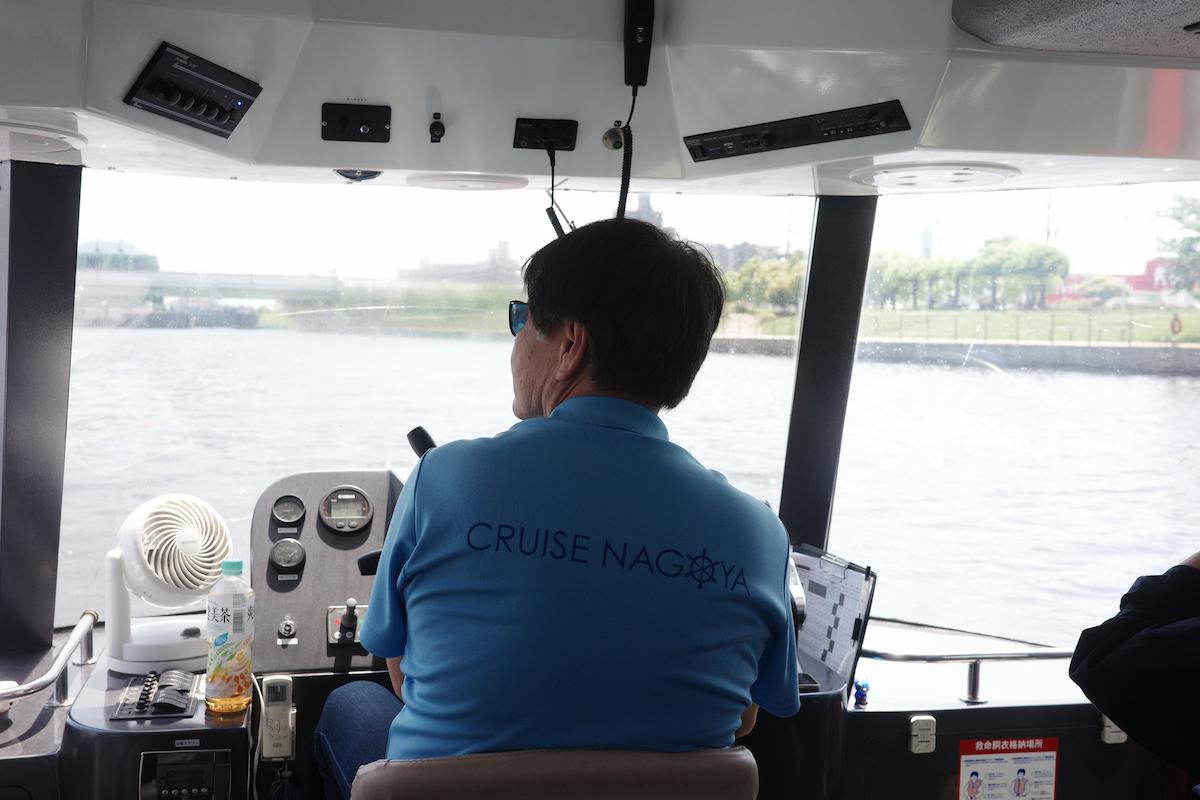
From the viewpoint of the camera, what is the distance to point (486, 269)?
307cm

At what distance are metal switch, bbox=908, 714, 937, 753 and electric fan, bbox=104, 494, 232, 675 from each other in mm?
1741

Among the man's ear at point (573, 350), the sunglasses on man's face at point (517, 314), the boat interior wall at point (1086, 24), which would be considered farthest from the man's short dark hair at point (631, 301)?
the boat interior wall at point (1086, 24)

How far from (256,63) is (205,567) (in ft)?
3.81

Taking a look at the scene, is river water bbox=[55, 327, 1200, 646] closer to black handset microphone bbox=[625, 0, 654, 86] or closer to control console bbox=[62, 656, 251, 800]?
control console bbox=[62, 656, 251, 800]

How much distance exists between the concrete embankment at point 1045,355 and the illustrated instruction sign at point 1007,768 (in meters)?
1.09

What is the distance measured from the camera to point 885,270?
3.05 metres

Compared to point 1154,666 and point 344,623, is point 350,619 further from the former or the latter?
point 1154,666

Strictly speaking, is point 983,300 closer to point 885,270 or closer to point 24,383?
point 885,270

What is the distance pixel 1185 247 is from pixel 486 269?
202 cm

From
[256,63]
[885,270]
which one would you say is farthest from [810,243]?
[256,63]

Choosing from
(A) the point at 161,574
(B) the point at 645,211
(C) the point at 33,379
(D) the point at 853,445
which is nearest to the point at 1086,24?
(B) the point at 645,211

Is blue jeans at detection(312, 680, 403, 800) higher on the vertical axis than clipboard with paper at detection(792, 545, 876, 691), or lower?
lower

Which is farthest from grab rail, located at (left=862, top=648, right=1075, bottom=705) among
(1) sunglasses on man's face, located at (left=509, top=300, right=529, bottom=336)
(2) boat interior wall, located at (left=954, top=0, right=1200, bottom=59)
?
(2) boat interior wall, located at (left=954, top=0, right=1200, bottom=59)

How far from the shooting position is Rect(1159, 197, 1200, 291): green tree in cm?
286
